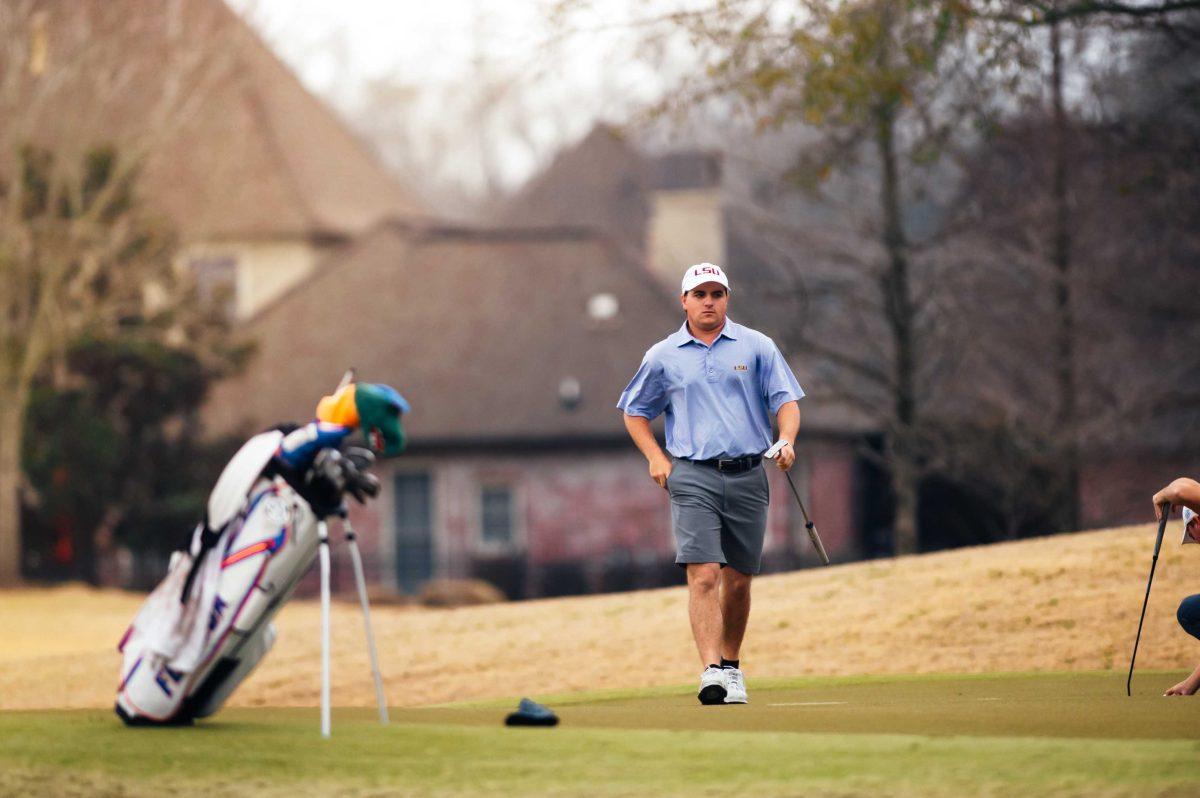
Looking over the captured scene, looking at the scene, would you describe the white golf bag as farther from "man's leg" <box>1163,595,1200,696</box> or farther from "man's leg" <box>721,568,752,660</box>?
"man's leg" <box>1163,595,1200,696</box>

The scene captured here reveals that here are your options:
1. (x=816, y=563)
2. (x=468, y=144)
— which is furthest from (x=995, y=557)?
(x=468, y=144)

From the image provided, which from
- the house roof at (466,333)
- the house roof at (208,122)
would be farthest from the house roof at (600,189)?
the house roof at (466,333)

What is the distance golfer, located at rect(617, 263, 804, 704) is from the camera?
9.27 meters

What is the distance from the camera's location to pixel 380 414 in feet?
23.3

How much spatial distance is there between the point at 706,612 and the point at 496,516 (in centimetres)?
2688

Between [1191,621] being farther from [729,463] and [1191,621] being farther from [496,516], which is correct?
[496,516]

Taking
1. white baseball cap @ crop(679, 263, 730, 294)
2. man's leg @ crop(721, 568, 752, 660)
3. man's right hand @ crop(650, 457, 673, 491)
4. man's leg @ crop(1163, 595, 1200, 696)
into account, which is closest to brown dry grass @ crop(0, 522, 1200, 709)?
man's leg @ crop(1163, 595, 1200, 696)

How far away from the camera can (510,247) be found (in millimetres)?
39312

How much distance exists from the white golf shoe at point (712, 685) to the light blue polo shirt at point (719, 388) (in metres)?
0.99

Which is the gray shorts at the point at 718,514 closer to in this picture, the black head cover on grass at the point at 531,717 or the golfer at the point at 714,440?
the golfer at the point at 714,440

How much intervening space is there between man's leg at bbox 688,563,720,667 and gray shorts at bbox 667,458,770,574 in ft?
0.22

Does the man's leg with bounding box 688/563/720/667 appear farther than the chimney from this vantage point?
No

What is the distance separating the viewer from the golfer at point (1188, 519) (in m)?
8.36

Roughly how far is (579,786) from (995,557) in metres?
11.0
